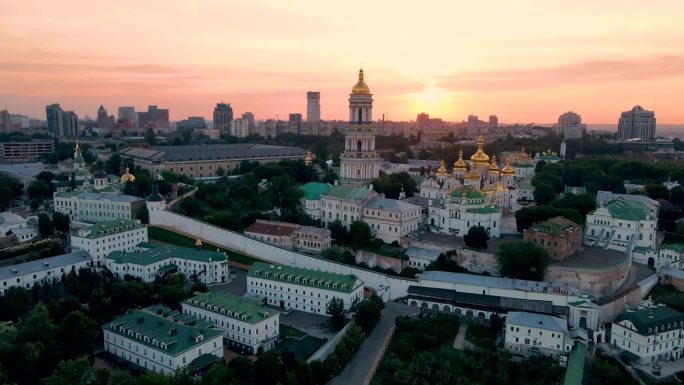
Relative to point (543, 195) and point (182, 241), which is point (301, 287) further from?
point (543, 195)

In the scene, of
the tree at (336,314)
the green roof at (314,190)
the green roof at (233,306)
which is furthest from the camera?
the green roof at (314,190)

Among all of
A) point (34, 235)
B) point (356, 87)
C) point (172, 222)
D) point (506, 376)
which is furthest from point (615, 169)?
point (34, 235)

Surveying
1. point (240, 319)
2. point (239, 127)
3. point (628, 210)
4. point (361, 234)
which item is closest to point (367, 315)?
point (240, 319)

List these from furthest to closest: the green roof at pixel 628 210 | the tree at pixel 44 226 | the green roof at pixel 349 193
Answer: the green roof at pixel 349 193 < the tree at pixel 44 226 < the green roof at pixel 628 210

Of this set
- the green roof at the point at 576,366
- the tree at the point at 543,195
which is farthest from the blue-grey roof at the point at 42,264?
the tree at the point at 543,195

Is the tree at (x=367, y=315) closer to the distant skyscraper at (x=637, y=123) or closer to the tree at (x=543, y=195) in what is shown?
the tree at (x=543, y=195)

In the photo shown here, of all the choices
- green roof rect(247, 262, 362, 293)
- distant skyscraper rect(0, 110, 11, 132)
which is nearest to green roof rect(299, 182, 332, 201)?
green roof rect(247, 262, 362, 293)

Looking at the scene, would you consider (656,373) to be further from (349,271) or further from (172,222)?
(172,222)
